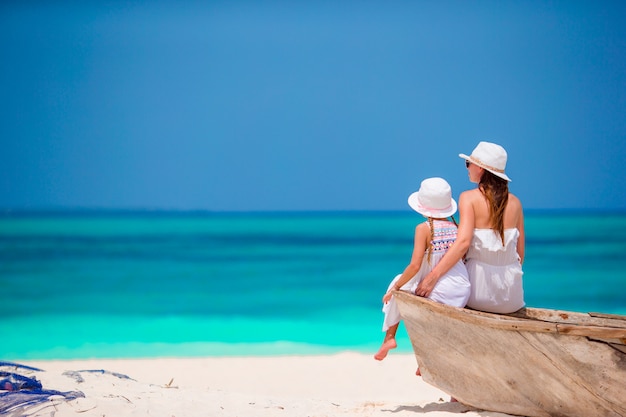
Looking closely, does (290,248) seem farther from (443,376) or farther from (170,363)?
(443,376)

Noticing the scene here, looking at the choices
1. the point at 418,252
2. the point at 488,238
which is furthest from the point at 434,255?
the point at 488,238

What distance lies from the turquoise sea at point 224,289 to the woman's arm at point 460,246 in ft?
11.8

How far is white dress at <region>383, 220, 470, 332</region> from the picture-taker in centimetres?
324

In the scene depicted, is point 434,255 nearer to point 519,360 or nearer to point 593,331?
point 519,360

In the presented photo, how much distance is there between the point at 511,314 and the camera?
3.47 metres

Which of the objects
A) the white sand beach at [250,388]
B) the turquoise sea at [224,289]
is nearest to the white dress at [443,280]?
the white sand beach at [250,388]

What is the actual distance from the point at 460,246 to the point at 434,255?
0.52ft

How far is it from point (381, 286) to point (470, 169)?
8.58m

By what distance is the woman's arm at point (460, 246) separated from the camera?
3164 mm

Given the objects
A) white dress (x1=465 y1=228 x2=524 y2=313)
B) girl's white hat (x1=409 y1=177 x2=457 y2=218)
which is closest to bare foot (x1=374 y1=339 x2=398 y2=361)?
white dress (x1=465 y1=228 x2=524 y2=313)

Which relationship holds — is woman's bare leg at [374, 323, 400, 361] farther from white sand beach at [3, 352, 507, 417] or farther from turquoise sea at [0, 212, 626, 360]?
turquoise sea at [0, 212, 626, 360]

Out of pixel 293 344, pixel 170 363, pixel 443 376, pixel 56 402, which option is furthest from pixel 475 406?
pixel 293 344

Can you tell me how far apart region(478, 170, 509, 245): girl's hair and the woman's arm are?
0.31 feet

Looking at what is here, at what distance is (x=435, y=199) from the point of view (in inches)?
129
